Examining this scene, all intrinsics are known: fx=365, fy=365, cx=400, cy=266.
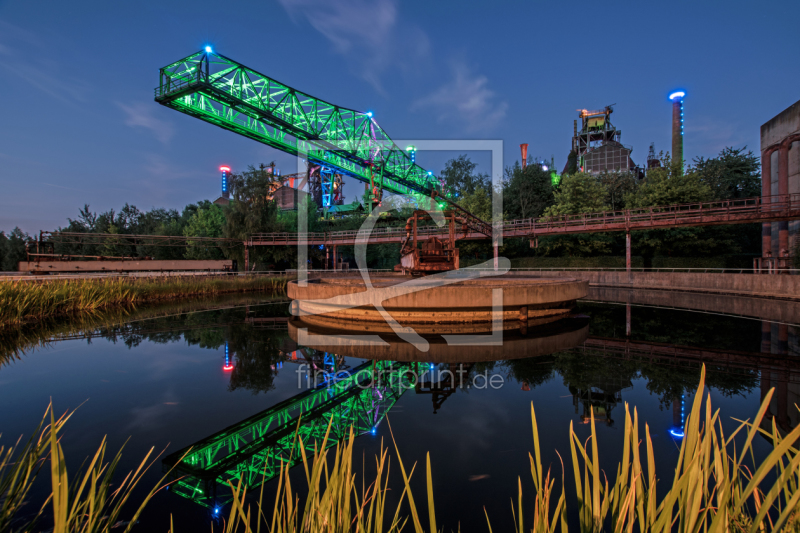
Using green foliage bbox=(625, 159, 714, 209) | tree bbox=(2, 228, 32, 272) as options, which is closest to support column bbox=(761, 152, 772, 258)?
green foliage bbox=(625, 159, 714, 209)

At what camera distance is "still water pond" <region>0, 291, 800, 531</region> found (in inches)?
126

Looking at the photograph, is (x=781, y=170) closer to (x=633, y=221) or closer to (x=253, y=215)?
(x=633, y=221)

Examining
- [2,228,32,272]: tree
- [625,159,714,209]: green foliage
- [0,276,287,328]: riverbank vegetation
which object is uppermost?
[625,159,714,209]: green foliage

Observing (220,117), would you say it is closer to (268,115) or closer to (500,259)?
(268,115)

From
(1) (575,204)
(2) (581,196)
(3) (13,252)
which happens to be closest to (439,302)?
(1) (575,204)

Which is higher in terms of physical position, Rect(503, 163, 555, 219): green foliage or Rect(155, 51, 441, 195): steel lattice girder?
Rect(155, 51, 441, 195): steel lattice girder

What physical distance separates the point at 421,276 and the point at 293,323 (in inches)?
184

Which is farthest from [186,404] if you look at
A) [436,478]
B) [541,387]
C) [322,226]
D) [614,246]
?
[322,226]

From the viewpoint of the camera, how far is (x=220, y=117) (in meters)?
31.1

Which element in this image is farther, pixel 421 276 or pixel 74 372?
pixel 421 276

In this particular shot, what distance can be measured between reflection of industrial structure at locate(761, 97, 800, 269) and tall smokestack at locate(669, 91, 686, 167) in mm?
38308

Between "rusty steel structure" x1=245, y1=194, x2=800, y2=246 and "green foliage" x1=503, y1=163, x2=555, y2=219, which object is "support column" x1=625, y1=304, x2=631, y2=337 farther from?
"green foliage" x1=503, y1=163, x2=555, y2=219

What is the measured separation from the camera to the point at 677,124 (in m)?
57.7

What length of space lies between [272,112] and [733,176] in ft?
150
